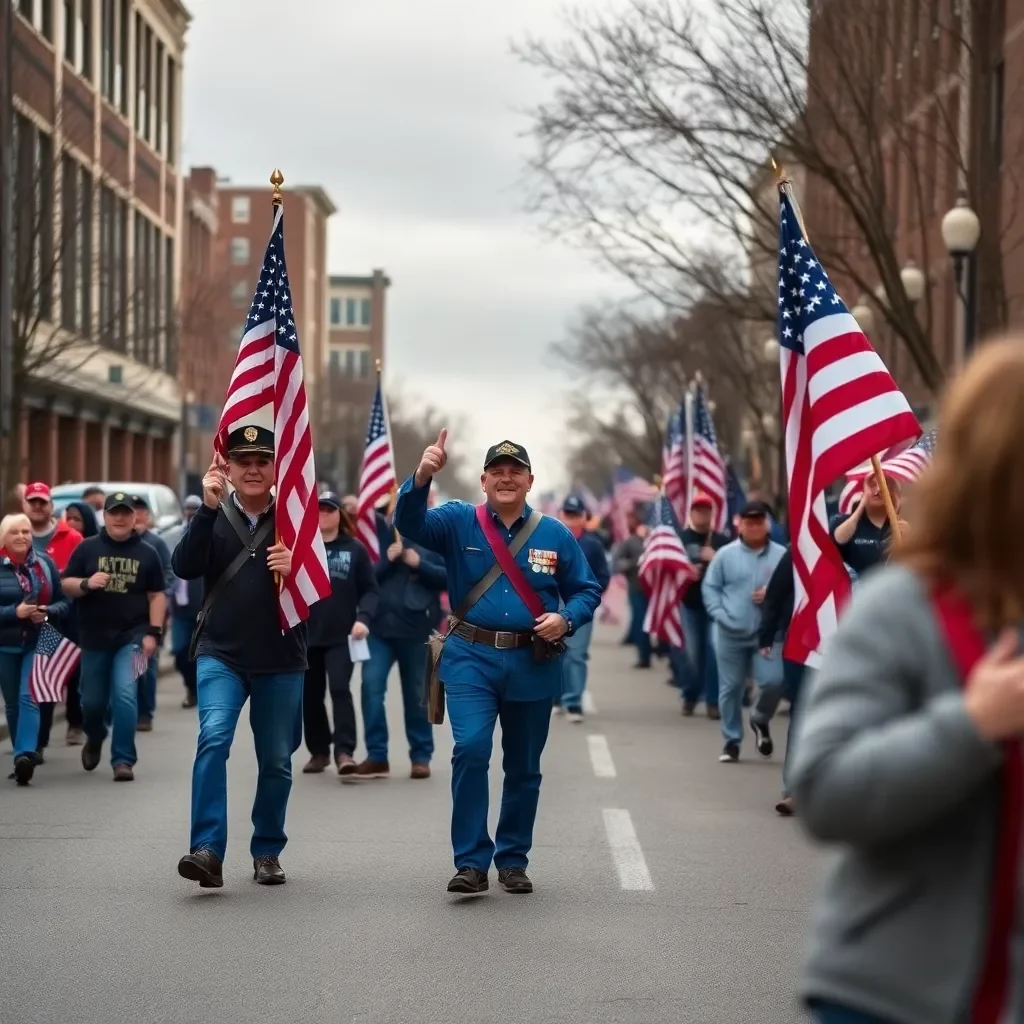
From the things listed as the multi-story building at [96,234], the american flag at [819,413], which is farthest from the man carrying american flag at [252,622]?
the multi-story building at [96,234]

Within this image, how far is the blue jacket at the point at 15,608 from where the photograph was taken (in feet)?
44.3

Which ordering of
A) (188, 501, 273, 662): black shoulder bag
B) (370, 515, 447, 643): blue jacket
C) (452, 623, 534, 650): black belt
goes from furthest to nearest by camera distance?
(370, 515, 447, 643): blue jacket
(188, 501, 273, 662): black shoulder bag
(452, 623, 534, 650): black belt

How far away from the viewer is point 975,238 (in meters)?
21.0

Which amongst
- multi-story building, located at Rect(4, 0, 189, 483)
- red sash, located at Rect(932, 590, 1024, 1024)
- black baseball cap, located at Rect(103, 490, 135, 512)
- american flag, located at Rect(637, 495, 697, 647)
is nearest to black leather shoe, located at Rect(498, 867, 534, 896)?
black baseball cap, located at Rect(103, 490, 135, 512)

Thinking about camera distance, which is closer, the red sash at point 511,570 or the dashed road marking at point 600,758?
the red sash at point 511,570

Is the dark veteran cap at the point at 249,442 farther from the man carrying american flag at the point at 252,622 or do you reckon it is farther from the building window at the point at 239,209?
the building window at the point at 239,209

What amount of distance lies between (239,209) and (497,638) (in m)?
123

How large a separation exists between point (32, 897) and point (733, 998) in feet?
11.2

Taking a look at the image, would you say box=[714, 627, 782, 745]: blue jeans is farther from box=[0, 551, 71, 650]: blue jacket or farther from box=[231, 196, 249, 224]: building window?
box=[231, 196, 249, 224]: building window

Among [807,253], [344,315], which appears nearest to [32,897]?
[807,253]

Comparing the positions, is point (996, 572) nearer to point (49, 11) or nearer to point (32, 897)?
point (32, 897)

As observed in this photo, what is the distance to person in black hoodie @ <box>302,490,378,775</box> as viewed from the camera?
45.3 feet

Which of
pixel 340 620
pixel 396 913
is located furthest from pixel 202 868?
pixel 340 620

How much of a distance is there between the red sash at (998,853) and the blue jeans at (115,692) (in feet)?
35.4
